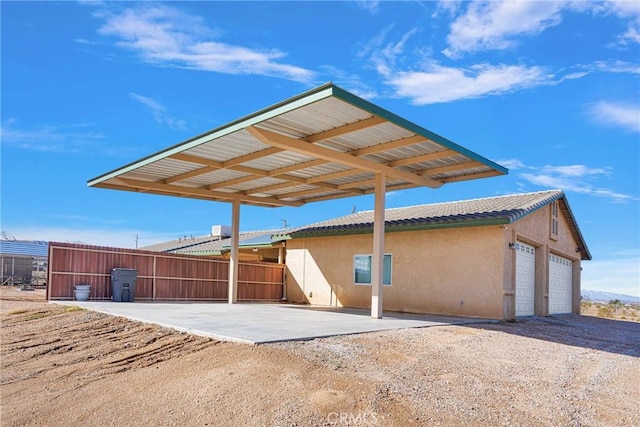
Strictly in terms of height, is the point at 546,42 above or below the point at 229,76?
above

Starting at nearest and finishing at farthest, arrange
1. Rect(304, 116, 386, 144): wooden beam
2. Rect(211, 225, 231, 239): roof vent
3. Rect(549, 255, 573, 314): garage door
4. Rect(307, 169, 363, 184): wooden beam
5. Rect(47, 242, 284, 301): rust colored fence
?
Rect(304, 116, 386, 144): wooden beam, Rect(307, 169, 363, 184): wooden beam, Rect(47, 242, 284, 301): rust colored fence, Rect(549, 255, 573, 314): garage door, Rect(211, 225, 231, 239): roof vent

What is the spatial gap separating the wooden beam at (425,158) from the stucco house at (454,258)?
3.02m

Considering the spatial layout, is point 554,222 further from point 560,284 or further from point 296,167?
point 296,167

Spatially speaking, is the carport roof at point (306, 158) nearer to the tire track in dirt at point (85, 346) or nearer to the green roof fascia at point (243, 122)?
the green roof fascia at point (243, 122)

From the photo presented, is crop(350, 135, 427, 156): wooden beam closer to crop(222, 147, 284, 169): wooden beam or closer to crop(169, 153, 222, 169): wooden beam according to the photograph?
crop(222, 147, 284, 169): wooden beam

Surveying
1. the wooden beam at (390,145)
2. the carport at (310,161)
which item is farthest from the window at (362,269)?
the wooden beam at (390,145)

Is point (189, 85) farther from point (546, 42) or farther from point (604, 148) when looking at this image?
point (604, 148)

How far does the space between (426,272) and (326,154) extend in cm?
663

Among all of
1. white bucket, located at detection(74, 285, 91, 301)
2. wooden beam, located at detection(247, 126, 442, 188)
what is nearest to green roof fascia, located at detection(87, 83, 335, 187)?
wooden beam, located at detection(247, 126, 442, 188)

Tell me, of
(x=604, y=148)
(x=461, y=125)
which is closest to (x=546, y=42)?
(x=461, y=125)

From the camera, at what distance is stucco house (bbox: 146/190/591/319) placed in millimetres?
16203

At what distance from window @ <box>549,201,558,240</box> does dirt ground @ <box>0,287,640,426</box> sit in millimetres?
10334

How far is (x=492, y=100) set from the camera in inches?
695

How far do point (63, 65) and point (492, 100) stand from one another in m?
14.0
